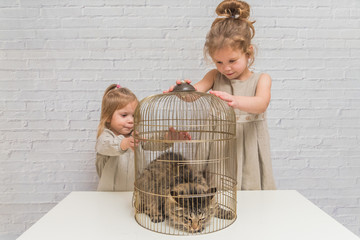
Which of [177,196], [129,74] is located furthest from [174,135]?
[129,74]

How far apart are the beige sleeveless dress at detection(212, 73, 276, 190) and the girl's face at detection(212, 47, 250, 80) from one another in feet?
0.28

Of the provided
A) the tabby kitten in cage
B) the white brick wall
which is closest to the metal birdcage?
the tabby kitten in cage

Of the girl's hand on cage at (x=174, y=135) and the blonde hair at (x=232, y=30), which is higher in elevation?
the blonde hair at (x=232, y=30)

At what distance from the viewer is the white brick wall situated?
6.45 feet

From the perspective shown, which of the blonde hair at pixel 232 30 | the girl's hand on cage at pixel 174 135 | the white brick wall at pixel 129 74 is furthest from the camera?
the white brick wall at pixel 129 74

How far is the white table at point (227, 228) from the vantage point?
98 cm

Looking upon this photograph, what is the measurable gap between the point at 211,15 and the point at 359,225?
1.87 m

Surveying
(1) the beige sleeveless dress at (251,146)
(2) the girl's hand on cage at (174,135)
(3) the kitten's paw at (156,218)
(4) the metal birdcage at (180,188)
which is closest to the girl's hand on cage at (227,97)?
(4) the metal birdcage at (180,188)

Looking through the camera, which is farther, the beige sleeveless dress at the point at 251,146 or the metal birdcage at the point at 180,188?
the beige sleeveless dress at the point at 251,146

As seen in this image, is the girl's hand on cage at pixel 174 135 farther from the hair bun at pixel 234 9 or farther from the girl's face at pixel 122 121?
the hair bun at pixel 234 9

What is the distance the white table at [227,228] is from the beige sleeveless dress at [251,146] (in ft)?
0.57

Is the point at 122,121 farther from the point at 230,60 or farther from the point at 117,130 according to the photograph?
the point at 230,60

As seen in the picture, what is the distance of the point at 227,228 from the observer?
1042mm

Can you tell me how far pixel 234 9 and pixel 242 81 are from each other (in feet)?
1.17
